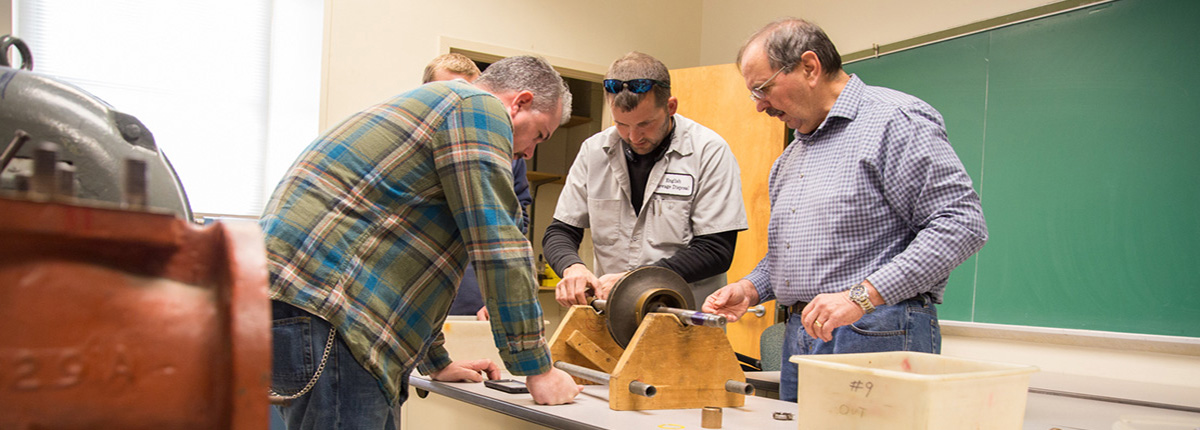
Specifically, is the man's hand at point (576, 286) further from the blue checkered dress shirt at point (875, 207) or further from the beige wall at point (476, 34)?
the beige wall at point (476, 34)

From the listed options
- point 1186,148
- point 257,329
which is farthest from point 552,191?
point 257,329

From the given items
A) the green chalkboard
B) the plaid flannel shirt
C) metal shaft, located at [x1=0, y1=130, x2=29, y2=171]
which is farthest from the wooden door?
metal shaft, located at [x1=0, y1=130, x2=29, y2=171]

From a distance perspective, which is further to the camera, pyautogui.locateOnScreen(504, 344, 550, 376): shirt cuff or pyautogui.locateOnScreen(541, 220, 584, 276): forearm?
pyautogui.locateOnScreen(541, 220, 584, 276): forearm

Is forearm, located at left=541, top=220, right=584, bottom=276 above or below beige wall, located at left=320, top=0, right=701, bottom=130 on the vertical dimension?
below

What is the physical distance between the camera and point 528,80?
1.62 m

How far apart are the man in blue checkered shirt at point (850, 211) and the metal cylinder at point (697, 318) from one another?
0.17 metres

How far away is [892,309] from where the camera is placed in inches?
63.1

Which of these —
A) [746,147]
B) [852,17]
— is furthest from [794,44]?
[852,17]

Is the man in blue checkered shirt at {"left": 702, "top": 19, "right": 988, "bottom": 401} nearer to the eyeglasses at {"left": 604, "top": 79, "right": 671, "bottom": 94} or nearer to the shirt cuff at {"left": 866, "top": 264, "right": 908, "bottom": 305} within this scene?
the shirt cuff at {"left": 866, "top": 264, "right": 908, "bottom": 305}

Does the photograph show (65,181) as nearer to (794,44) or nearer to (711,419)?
(711,419)

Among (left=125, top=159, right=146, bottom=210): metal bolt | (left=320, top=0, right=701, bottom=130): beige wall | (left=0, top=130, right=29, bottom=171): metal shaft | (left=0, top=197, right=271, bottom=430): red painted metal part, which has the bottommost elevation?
(left=0, top=197, right=271, bottom=430): red painted metal part

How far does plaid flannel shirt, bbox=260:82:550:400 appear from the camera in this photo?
129 cm

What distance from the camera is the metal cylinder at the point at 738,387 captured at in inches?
62.1

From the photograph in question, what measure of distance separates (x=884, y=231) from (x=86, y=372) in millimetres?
1583
